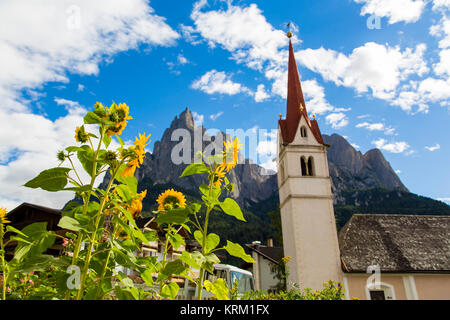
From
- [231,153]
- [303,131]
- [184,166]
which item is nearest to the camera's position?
[231,153]

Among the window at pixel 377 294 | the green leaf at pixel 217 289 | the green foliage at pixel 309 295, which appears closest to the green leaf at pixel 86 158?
the green leaf at pixel 217 289

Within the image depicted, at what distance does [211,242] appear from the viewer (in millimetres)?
1716

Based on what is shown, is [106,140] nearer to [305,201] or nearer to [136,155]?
[136,155]

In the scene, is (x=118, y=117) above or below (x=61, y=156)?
above

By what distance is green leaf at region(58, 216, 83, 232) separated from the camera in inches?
45.2

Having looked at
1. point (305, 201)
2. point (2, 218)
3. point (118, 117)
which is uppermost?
point (305, 201)

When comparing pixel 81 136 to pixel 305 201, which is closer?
pixel 81 136

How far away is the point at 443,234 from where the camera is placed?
25.9 m

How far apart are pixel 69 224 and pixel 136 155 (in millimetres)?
470

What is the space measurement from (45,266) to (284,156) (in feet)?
87.3

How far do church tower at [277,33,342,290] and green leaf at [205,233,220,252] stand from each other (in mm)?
22138

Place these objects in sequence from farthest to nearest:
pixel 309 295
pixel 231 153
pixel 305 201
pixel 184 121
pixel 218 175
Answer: pixel 184 121, pixel 305 201, pixel 309 295, pixel 218 175, pixel 231 153

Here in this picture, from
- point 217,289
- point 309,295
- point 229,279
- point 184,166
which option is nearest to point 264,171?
point 184,166
